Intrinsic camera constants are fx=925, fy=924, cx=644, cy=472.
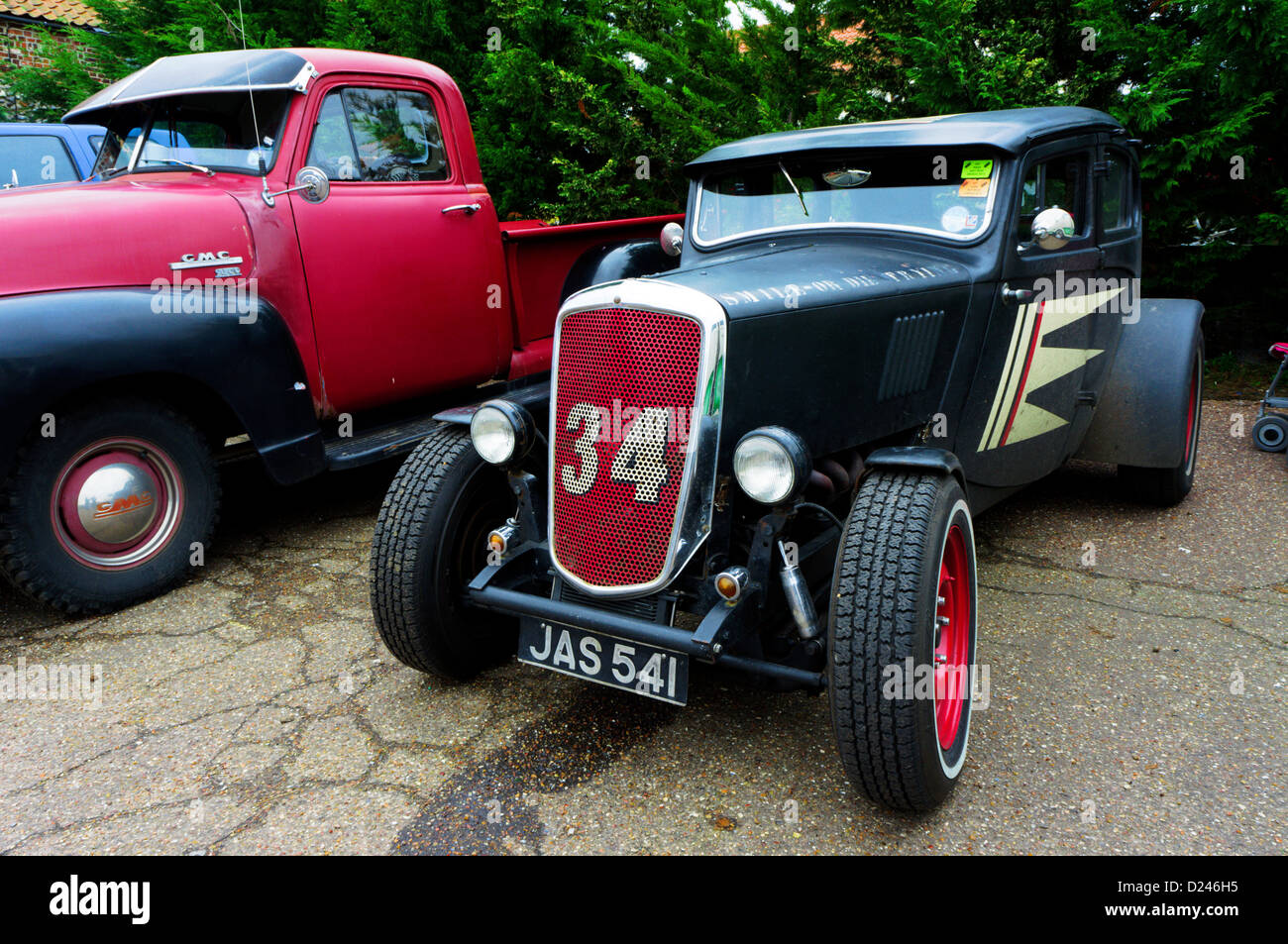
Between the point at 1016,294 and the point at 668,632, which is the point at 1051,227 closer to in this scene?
the point at 1016,294

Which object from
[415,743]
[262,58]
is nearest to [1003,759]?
[415,743]

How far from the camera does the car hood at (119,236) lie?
338cm

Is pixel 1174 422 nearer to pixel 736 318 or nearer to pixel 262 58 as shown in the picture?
pixel 736 318

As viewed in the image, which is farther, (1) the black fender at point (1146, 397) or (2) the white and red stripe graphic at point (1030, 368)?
(1) the black fender at point (1146, 397)

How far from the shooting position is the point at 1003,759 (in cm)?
261

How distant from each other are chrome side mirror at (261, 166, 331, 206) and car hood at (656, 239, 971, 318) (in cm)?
182

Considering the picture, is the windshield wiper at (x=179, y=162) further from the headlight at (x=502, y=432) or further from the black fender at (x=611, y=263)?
the headlight at (x=502, y=432)

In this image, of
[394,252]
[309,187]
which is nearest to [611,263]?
[394,252]

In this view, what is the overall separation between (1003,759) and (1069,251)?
1.99m

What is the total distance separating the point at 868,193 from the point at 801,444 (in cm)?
147

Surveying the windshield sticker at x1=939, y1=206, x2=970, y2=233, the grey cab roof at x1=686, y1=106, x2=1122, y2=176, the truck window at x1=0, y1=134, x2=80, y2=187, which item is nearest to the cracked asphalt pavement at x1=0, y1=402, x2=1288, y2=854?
the windshield sticker at x1=939, y1=206, x2=970, y2=233

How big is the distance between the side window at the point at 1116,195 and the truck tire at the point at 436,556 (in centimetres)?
275

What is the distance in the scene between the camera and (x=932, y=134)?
3229 millimetres

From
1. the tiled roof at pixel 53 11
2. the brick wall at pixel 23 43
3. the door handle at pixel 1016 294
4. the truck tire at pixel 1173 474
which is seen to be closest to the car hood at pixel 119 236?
the door handle at pixel 1016 294
